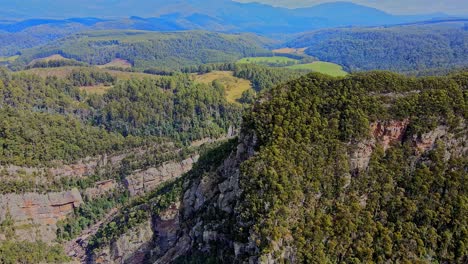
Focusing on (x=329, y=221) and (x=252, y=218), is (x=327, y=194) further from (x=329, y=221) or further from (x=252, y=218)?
(x=252, y=218)

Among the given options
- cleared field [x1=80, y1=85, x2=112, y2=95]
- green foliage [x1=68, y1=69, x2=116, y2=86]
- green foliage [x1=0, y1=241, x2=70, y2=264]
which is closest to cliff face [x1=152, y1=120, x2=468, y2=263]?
green foliage [x1=0, y1=241, x2=70, y2=264]

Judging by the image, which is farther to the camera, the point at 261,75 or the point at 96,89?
the point at 261,75

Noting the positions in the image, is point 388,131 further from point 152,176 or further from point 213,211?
point 152,176

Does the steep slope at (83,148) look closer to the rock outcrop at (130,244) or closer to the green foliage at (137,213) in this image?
the green foliage at (137,213)

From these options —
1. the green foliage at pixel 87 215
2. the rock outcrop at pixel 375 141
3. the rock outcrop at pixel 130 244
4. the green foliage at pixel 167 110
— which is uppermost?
the rock outcrop at pixel 375 141

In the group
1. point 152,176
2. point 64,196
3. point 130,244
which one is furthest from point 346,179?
point 64,196

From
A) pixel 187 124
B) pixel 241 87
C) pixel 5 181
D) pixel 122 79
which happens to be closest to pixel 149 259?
pixel 5 181

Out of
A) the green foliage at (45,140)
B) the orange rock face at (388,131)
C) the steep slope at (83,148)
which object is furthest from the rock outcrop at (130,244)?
the orange rock face at (388,131)
